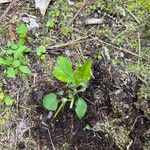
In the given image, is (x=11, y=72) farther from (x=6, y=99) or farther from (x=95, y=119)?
(x=95, y=119)

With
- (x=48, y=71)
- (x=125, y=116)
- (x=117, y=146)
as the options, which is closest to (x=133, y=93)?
(x=125, y=116)

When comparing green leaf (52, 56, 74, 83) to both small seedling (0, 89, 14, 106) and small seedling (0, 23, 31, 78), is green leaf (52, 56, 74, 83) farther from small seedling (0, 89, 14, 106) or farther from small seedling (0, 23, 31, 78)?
small seedling (0, 89, 14, 106)

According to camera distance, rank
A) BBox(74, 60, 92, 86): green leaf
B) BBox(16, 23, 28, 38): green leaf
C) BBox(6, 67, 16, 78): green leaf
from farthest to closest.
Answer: BBox(16, 23, 28, 38): green leaf, BBox(6, 67, 16, 78): green leaf, BBox(74, 60, 92, 86): green leaf

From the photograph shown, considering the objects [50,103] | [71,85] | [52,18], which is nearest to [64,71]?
[71,85]

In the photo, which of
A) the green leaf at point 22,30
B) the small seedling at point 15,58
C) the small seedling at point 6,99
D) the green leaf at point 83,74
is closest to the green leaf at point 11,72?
the small seedling at point 15,58

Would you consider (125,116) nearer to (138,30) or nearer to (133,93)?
(133,93)

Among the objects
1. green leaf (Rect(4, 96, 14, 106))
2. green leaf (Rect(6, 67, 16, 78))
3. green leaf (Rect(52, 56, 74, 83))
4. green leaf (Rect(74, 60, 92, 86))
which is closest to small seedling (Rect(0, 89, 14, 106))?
green leaf (Rect(4, 96, 14, 106))
